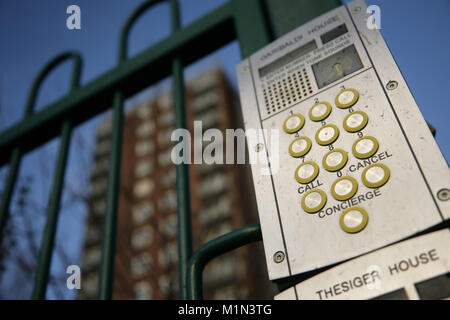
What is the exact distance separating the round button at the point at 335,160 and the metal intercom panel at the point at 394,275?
18cm

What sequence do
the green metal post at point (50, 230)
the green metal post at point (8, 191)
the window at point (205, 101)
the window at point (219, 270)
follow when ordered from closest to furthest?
the green metal post at point (50, 230) → the green metal post at point (8, 191) → the window at point (219, 270) → the window at point (205, 101)

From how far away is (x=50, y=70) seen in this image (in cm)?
200

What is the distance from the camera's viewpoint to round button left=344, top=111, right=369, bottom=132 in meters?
0.80

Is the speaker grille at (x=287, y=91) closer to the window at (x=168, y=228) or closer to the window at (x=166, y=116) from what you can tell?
the window at (x=168, y=228)

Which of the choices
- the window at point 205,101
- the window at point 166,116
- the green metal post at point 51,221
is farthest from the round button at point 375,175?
the window at point 205,101

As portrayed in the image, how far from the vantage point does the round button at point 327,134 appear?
82 cm

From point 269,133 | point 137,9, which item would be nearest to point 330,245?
point 269,133

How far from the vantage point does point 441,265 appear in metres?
0.59

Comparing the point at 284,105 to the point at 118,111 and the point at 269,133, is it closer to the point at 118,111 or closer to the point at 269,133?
the point at 269,133

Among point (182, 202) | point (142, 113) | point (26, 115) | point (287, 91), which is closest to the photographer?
point (287, 91)

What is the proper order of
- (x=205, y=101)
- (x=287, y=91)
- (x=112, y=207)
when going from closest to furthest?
(x=287, y=91), (x=112, y=207), (x=205, y=101)

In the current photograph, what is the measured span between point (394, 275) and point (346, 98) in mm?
382

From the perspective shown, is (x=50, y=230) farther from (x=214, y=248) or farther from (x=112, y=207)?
(x=214, y=248)

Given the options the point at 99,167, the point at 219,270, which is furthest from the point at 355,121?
the point at 219,270
